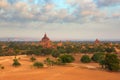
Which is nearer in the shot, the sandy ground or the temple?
the sandy ground

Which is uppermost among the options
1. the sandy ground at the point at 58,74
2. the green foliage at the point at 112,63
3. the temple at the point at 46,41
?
the temple at the point at 46,41

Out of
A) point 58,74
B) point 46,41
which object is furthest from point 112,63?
point 46,41

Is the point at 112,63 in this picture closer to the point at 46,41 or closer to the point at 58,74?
the point at 58,74

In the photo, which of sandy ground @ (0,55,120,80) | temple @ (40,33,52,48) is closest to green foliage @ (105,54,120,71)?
sandy ground @ (0,55,120,80)

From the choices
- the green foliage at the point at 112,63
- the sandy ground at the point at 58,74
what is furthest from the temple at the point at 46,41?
the green foliage at the point at 112,63

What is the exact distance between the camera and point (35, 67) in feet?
183

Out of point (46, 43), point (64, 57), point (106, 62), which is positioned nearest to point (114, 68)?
point (106, 62)

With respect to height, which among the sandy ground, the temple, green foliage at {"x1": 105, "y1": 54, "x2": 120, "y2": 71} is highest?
the temple

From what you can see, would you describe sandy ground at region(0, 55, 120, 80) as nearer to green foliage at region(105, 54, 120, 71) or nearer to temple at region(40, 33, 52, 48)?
green foliage at region(105, 54, 120, 71)

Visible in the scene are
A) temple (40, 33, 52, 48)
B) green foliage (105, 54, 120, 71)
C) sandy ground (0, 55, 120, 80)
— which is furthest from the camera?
temple (40, 33, 52, 48)

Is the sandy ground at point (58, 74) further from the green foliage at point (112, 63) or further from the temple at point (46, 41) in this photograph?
the temple at point (46, 41)

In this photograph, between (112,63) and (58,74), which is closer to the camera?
(58,74)

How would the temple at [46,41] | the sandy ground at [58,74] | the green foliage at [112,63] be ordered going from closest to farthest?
the sandy ground at [58,74]
the green foliage at [112,63]
the temple at [46,41]

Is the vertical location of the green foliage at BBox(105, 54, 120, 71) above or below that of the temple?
below
